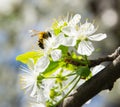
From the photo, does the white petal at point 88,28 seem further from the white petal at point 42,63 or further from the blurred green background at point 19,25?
the blurred green background at point 19,25

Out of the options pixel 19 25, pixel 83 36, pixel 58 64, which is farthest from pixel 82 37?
pixel 19 25

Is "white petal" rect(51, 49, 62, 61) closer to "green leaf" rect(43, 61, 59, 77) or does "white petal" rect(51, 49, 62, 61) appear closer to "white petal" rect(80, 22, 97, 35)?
"green leaf" rect(43, 61, 59, 77)

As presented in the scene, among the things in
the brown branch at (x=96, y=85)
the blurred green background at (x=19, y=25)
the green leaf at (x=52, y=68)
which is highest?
the green leaf at (x=52, y=68)

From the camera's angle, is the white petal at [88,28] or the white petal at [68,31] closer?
the white petal at [68,31]

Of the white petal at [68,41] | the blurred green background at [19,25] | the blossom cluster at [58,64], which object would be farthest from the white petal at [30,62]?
the blurred green background at [19,25]

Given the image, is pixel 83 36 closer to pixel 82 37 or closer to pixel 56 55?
pixel 82 37

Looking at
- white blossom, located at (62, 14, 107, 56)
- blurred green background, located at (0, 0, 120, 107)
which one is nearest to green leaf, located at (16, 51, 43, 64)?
white blossom, located at (62, 14, 107, 56)

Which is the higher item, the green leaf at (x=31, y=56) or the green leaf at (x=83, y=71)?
the green leaf at (x=31, y=56)

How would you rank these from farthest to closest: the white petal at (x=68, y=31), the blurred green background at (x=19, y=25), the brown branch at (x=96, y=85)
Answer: the blurred green background at (x=19, y=25)
the white petal at (x=68, y=31)
the brown branch at (x=96, y=85)

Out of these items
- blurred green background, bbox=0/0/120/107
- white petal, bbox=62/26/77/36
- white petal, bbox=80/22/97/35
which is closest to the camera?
white petal, bbox=62/26/77/36
